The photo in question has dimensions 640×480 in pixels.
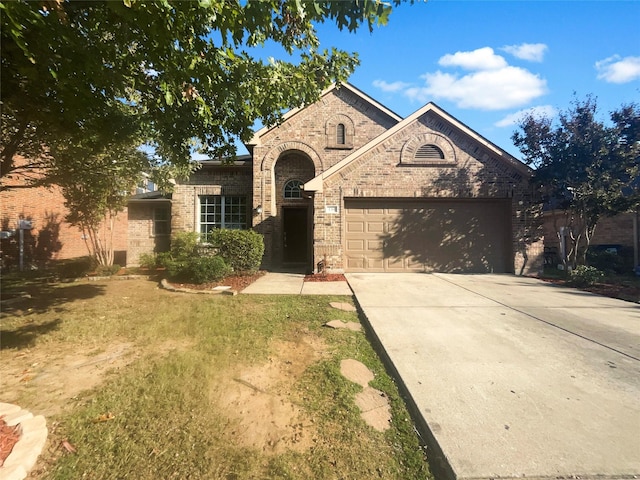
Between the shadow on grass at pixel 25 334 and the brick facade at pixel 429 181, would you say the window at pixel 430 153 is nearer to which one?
the brick facade at pixel 429 181

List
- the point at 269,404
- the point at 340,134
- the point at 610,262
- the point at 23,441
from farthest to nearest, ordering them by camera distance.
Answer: the point at 340,134, the point at 610,262, the point at 269,404, the point at 23,441

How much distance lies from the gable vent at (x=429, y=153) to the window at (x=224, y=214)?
25.8 feet

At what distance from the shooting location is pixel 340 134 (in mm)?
14391

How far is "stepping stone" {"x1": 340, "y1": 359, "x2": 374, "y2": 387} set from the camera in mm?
3615

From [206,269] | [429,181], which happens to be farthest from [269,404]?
[429,181]

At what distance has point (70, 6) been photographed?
3217mm

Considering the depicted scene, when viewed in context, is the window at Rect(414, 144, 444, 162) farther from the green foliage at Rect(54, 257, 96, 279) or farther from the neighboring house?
the green foliage at Rect(54, 257, 96, 279)

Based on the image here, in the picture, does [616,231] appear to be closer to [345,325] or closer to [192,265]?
[345,325]

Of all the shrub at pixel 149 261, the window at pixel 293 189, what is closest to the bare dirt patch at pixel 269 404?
the window at pixel 293 189

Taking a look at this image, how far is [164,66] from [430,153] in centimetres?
1041

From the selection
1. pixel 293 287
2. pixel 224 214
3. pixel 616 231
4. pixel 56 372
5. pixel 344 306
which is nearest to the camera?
pixel 56 372

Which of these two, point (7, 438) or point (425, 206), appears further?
point (425, 206)

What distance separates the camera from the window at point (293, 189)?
14.7 meters

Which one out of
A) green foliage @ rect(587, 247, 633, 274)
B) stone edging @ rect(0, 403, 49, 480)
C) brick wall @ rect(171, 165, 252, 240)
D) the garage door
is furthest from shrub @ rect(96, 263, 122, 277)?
green foliage @ rect(587, 247, 633, 274)
